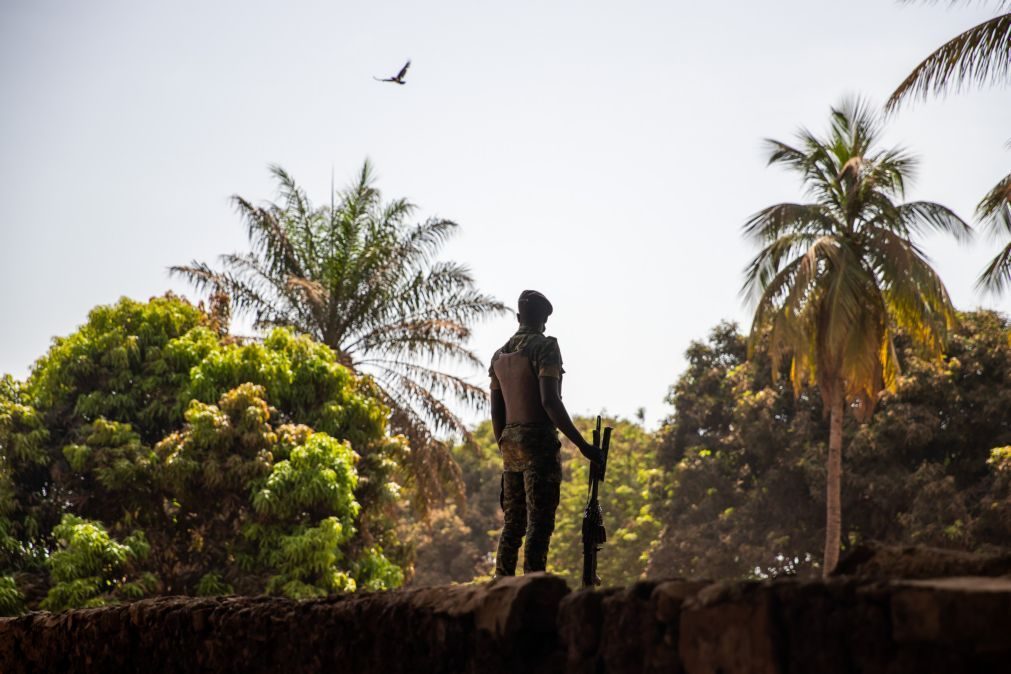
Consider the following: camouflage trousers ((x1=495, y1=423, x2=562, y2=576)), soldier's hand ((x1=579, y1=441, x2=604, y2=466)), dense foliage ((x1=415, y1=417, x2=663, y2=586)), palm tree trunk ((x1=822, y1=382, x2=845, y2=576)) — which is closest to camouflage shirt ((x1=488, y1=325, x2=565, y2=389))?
camouflage trousers ((x1=495, y1=423, x2=562, y2=576))

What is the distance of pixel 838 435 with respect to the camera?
2144cm

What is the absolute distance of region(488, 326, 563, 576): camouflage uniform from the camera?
20.4 feet

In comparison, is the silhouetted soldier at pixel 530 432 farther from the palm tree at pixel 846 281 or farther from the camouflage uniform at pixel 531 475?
the palm tree at pixel 846 281

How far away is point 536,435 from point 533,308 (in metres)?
0.69

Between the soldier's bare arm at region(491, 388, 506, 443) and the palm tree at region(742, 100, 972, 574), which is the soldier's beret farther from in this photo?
the palm tree at region(742, 100, 972, 574)

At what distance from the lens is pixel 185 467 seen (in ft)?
63.1

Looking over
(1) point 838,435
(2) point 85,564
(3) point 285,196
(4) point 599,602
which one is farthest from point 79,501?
(4) point 599,602

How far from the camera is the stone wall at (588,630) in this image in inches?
86.6

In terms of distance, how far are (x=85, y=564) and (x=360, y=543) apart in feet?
17.1

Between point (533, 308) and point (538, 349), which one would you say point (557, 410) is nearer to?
point (538, 349)

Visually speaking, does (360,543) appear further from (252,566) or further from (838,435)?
(838,435)

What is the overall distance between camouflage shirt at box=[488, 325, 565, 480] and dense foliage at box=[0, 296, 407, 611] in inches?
512

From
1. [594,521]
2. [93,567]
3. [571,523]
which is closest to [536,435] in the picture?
[594,521]

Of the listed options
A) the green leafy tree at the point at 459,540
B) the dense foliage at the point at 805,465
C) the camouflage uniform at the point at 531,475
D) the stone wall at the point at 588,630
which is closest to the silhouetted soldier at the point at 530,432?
the camouflage uniform at the point at 531,475
